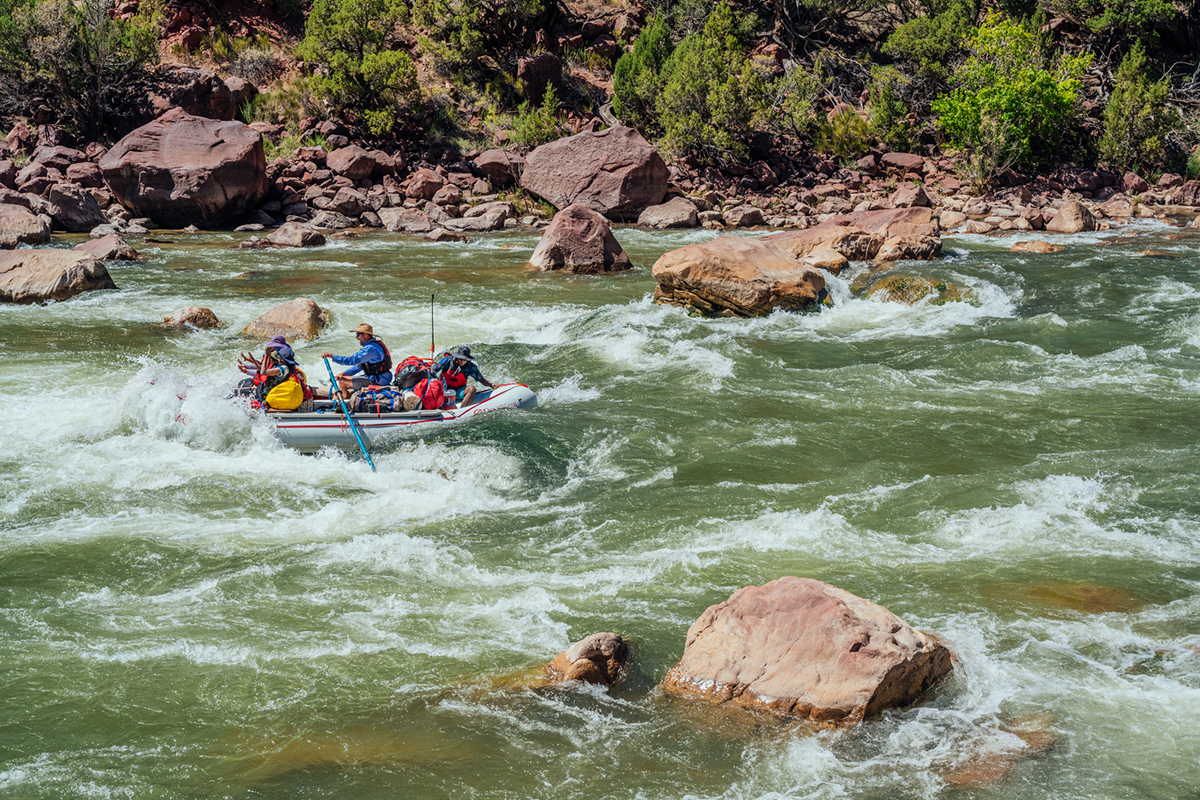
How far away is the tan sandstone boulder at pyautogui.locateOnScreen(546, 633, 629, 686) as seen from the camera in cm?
503

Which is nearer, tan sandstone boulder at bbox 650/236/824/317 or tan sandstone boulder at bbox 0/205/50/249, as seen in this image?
tan sandstone boulder at bbox 650/236/824/317

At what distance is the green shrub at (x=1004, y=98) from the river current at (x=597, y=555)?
1374 centimetres

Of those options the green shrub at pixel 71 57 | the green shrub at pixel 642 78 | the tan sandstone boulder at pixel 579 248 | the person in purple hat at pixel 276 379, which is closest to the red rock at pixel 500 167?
the green shrub at pixel 642 78

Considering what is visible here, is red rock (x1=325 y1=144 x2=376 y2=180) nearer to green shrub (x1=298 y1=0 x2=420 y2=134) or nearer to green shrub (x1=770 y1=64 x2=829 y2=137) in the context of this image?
green shrub (x1=298 y1=0 x2=420 y2=134)

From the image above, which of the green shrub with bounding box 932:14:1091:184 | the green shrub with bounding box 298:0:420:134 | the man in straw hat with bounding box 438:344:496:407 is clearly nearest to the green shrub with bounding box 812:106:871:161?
the green shrub with bounding box 932:14:1091:184

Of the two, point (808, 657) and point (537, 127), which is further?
point (537, 127)

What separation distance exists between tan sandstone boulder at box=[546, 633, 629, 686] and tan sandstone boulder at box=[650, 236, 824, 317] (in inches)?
353

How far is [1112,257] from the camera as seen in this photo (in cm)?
1773

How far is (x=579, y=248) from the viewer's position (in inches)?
671

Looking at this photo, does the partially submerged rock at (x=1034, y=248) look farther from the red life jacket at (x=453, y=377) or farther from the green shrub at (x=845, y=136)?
the red life jacket at (x=453, y=377)

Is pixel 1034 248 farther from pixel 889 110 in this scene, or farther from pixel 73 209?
pixel 73 209

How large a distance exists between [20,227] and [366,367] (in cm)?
1186

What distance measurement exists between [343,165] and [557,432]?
61.2ft

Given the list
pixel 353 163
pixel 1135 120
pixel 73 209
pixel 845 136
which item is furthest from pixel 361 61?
pixel 1135 120
